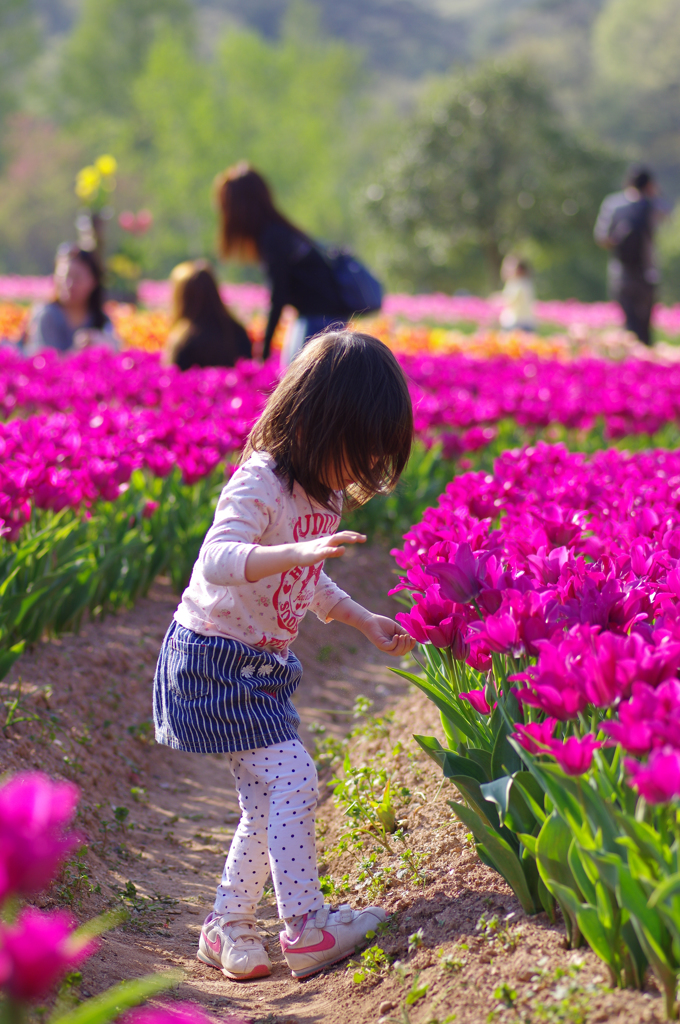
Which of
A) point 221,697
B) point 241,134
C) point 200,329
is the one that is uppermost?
point 241,134

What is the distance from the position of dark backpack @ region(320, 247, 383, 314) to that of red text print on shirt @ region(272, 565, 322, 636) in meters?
3.87

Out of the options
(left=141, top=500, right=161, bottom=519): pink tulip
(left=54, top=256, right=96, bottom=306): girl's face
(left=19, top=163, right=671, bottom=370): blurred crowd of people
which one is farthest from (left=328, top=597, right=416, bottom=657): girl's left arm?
(left=54, top=256, right=96, bottom=306): girl's face

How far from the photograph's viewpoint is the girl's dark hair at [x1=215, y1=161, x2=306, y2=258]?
5.62 meters

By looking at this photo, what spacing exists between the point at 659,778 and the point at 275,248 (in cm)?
484

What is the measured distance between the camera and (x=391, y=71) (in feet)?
406

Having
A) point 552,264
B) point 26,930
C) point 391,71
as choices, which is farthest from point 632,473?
point 391,71

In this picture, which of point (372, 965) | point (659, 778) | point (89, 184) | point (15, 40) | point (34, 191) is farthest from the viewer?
point (15, 40)

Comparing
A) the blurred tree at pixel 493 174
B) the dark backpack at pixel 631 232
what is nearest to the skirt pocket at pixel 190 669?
the dark backpack at pixel 631 232

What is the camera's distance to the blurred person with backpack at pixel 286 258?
222 inches

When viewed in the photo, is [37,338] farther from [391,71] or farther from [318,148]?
[391,71]

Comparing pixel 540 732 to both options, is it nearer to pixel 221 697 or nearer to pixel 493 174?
pixel 221 697

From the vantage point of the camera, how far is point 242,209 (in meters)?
5.63

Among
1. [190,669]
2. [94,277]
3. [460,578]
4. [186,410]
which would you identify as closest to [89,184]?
[94,277]

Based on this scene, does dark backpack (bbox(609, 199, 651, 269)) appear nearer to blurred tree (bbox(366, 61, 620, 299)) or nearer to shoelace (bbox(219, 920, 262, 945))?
shoelace (bbox(219, 920, 262, 945))
